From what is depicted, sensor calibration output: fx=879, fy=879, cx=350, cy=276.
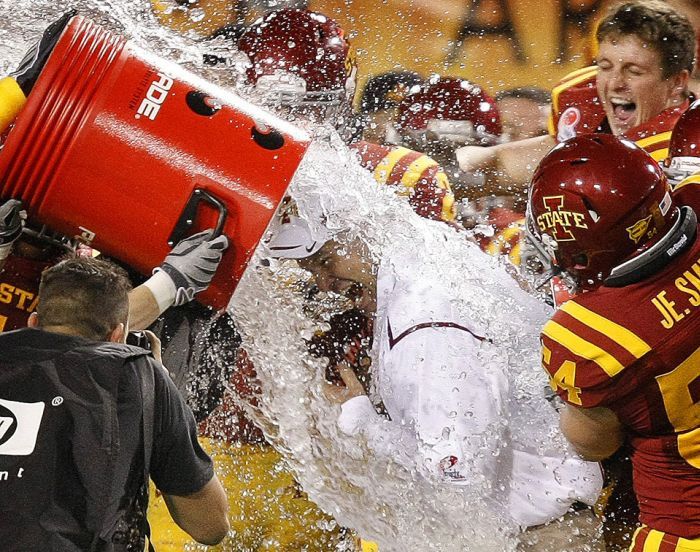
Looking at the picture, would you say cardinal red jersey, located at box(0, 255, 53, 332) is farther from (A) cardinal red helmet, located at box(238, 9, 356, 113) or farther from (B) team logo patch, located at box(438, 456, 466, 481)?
(A) cardinal red helmet, located at box(238, 9, 356, 113)

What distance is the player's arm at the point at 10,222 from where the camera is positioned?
6.42 feet

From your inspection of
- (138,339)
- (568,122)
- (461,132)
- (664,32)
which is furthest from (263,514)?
(461,132)

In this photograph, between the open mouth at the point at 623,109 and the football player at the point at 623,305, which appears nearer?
the football player at the point at 623,305

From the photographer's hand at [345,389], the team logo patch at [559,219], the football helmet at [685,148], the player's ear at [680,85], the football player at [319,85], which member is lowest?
the photographer's hand at [345,389]

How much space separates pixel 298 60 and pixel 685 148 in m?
1.78

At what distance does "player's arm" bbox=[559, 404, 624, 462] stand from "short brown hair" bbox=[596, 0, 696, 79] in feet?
4.74

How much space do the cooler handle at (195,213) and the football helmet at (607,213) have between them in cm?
75

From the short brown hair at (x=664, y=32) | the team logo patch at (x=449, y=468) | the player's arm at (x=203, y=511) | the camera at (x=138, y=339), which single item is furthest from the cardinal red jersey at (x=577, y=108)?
the player's arm at (x=203, y=511)

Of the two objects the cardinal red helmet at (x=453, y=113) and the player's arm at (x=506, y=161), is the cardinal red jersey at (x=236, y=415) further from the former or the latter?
the cardinal red helmet at (x=453, y=113)

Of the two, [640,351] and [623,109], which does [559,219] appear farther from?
[623,109]

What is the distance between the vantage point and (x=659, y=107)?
310cm

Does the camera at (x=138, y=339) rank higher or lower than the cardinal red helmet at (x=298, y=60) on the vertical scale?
lower

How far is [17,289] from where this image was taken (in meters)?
2.36

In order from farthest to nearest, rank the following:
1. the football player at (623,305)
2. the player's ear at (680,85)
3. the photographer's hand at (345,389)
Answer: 1. the player's ear at (680,85)
2. the photographer's hand at (345,389)
3. the football player at (623,305)
